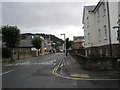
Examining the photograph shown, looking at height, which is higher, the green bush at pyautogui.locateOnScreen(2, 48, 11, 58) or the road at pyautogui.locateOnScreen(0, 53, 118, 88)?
the green bush at pyautogui.locateOnScreen(2, 48, 11, 58)

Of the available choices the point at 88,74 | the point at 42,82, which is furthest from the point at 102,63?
the point at 42,82

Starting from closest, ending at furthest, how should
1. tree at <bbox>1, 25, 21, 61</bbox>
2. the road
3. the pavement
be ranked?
1. the road
2. the pavement
3. tree at <bbox>1, 25, 21, 61</bbox>

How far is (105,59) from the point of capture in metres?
11.4

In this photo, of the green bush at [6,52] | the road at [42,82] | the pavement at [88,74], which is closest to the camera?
the road at [42,82]

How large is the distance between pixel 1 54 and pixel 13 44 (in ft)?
9.24

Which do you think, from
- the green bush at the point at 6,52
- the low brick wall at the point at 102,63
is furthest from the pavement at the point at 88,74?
the green bush at the point at 6,52

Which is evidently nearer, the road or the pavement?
the road

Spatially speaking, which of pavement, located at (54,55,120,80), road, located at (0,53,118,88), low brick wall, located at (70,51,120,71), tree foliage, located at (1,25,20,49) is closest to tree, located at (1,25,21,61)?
tree foliage, located at (1,25,20,49)

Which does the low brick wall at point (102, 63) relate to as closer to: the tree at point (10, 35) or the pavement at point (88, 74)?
the pavement at point (88, 74)

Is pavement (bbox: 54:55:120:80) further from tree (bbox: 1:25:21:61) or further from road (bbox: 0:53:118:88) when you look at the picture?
tree (bbox: 1:25:21:61)

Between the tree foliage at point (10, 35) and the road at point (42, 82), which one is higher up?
the tree foliage at point (10, 35)

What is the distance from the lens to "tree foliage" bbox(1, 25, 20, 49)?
23.1 metres

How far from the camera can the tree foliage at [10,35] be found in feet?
75.9

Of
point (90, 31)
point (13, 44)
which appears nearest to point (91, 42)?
point (90, 31)
